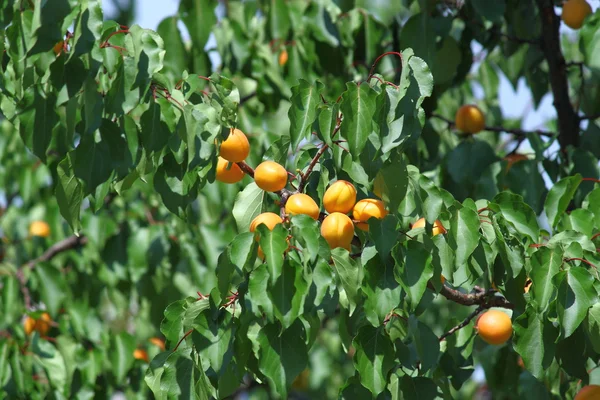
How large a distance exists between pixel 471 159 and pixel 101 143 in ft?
3.95

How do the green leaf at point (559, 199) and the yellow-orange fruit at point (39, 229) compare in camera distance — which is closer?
the green leaf at point (559, 199)

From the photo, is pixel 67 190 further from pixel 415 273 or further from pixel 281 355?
pixel 415 273

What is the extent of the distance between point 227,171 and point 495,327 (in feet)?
1.96

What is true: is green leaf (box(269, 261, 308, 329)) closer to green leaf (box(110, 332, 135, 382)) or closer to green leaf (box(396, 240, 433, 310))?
green leaf (box(396, 240, 433, 310))

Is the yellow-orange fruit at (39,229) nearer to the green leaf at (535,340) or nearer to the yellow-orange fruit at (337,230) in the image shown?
the yellow-orange fruit at (337,230)

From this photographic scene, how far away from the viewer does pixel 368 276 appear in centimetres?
134

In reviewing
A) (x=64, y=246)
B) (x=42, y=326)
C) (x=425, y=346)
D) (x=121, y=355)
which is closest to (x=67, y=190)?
(x=425, y=346)

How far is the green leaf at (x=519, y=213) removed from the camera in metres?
1.60

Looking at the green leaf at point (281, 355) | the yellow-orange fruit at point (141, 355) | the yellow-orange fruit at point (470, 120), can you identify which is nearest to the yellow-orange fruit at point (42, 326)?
the yellow-orange fruit at point (141, 355)

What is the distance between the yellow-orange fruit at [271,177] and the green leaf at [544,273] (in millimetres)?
422

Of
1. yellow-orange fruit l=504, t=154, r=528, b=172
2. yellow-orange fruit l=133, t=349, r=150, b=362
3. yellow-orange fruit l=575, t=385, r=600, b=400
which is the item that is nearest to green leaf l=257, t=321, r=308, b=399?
yellow-orange fruit l=575, t=385, r=600, b=400

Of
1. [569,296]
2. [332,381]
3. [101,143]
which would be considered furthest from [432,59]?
[332,381]

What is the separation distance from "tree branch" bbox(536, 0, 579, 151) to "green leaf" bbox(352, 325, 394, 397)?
1.12 meters

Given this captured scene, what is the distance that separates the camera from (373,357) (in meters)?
1.39
